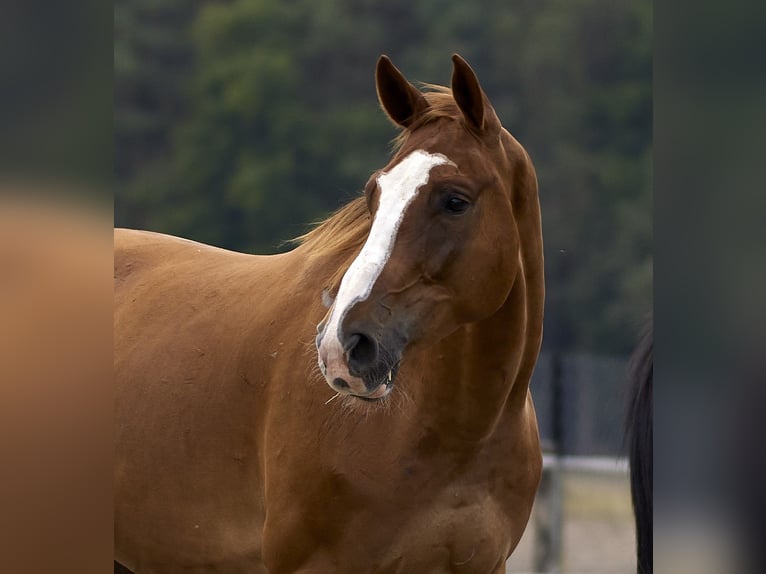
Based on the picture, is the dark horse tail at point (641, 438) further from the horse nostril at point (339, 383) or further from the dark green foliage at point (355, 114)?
the dark green foliage at point (355, 114)

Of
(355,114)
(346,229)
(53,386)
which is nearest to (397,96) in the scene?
(346,229)

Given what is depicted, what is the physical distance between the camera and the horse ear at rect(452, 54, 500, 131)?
1.98 meters

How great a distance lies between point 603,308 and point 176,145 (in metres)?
4.21

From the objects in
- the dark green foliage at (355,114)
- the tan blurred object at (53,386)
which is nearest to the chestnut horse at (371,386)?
the tan blurred object at (53,386)

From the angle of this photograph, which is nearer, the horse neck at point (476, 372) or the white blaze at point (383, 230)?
the white blaze at point (383, 230)

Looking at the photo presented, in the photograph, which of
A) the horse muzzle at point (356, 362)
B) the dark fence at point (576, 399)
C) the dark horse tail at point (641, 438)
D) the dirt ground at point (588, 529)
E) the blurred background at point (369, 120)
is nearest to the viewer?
the horse muzzle at point (356, 362)

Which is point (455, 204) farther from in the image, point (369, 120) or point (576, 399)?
point (369, 120)

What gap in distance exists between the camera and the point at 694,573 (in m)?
0.83

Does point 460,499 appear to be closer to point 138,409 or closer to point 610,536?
point 138,409

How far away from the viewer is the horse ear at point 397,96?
6.86ft

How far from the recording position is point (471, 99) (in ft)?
6.59

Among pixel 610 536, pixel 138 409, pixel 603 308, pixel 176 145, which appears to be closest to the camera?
pixel 138 409

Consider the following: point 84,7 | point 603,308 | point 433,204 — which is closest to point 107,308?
point 84,7

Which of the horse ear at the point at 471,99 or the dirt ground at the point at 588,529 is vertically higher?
the horse ear at the point at 471,99
